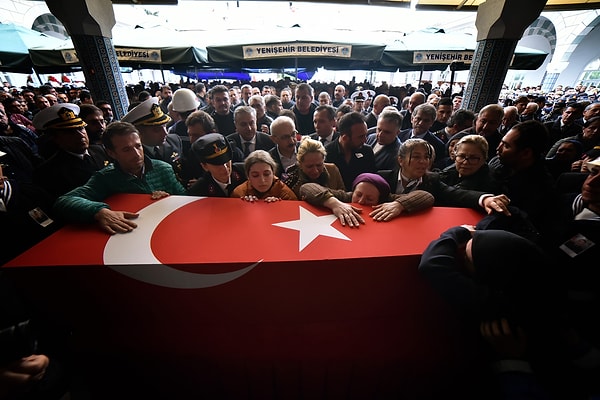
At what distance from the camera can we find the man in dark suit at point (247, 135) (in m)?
3.63

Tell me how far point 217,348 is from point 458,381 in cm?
139

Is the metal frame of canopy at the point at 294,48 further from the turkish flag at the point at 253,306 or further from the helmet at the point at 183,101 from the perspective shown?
the turkish flag at the point at 253,306

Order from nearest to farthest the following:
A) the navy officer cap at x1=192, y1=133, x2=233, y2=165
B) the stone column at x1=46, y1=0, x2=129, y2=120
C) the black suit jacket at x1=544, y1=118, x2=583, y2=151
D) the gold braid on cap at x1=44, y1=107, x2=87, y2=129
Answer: the navy officer cap at x1=192, y1=133, x2=233, y2=165
the gold braid on cap at x1=44, y1=107, x2=87, y2=129
the stone column at x1=46, y1=0, x2=129, y2=120
the black suit jacket at x1=544, y1=118, x2=583, y2=151

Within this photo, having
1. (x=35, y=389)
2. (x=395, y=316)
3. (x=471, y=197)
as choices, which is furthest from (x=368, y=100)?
(x=35, y=389)

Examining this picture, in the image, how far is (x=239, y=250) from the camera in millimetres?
1228

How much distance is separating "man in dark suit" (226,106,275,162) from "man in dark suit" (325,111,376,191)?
1295 millimetres

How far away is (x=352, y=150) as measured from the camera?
3164mm

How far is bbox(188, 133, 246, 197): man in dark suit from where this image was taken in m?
2.21

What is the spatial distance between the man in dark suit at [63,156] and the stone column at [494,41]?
6669mm

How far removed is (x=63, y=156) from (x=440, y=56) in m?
8.33

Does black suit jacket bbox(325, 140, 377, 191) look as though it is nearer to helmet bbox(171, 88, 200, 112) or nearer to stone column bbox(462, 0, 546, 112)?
helmet bbox(171, 88, 200, 112)

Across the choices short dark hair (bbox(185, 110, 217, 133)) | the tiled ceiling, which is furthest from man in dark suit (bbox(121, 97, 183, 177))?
the tiled ceiling

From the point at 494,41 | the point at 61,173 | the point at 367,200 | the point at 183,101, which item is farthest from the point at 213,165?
the point at 494,41

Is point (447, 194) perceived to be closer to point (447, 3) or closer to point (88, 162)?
point (88, 162)
